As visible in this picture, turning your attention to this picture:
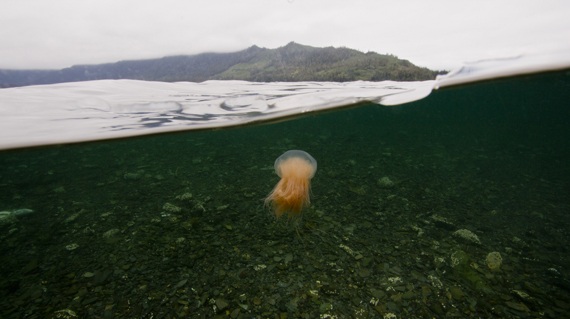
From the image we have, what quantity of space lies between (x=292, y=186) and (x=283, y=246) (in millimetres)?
1192

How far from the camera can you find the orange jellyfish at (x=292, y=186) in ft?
14.3

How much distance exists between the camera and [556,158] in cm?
974

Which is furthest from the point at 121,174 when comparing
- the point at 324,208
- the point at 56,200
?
the point at 324,208

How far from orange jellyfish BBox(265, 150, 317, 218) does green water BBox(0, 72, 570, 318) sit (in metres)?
0.25

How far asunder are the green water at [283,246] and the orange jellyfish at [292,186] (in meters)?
0.25

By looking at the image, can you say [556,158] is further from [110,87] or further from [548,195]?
[110,87]

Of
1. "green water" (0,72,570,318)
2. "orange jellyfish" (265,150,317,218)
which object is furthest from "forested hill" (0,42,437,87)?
"orange jellyfish" (265,150,317,218)

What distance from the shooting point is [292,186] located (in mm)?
4715

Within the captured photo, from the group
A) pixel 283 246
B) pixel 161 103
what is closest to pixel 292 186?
pixel 283 246

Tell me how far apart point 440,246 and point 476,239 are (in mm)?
669

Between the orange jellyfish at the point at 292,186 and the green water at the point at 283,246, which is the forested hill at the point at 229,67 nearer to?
the green water at the point at 283,246

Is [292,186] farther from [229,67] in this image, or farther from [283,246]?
[229,67]

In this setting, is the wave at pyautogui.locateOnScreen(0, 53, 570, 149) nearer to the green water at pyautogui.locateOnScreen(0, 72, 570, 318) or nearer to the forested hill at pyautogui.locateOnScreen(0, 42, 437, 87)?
the green water at pyautogui.locateOnScreen(0, 72, 570, 318)

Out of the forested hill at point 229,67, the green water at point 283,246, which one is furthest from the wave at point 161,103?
the forested hill at point 229,67
